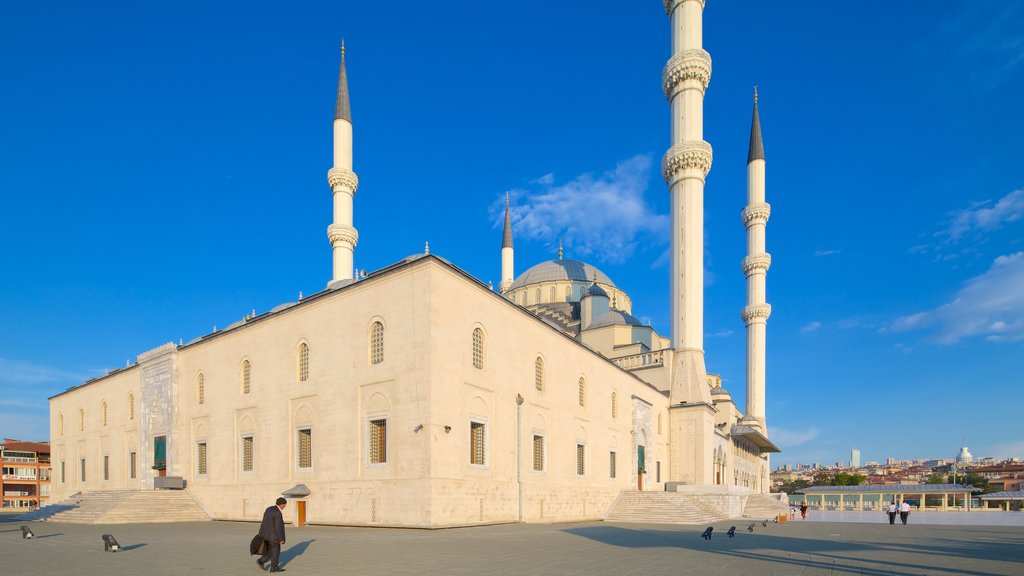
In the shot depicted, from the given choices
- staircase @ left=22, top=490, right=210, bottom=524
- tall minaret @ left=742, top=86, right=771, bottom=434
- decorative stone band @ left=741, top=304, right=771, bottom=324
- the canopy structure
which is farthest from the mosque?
the canopy structure

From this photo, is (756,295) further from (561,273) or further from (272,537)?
(272,537)

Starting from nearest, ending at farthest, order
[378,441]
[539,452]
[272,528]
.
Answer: [272,528] → [378,441] → [539,452]

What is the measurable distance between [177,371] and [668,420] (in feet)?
81.6

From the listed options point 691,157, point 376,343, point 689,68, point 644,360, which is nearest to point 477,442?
point 376,343

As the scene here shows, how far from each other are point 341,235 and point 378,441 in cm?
1854

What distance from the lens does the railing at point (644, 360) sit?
3462cm

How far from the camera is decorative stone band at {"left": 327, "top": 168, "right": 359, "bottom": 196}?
34.7m

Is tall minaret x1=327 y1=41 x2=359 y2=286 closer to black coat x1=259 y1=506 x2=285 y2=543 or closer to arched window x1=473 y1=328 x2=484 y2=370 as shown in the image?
arched window x1=473 y1=328 x2=484 y2=370

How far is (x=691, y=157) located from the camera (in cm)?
3359

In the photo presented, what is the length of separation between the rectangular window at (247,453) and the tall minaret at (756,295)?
3538cm

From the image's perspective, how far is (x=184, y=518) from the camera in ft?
79.4

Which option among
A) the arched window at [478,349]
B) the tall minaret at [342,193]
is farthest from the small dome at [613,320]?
the arched window at [478,349]

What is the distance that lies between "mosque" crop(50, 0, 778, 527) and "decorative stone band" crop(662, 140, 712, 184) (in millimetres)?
79

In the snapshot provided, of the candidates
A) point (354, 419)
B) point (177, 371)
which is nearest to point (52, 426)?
point (177, 371)
